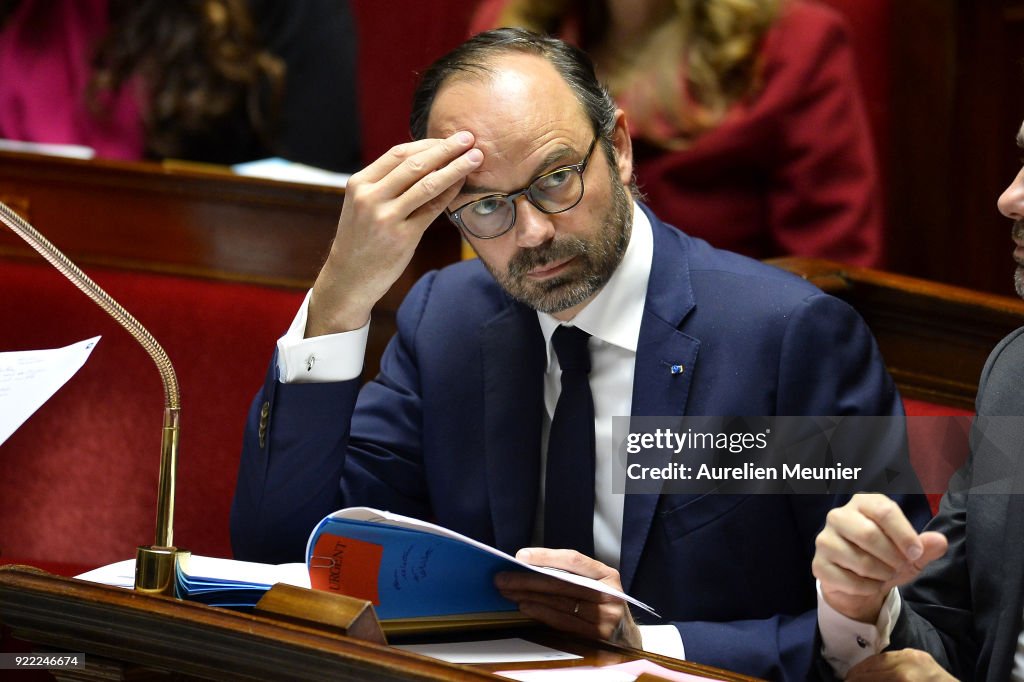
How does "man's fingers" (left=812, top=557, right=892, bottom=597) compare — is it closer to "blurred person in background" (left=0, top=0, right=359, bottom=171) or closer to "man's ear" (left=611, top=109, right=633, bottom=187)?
"man's ear" (left=611, top=109, right=633, bottom=187)

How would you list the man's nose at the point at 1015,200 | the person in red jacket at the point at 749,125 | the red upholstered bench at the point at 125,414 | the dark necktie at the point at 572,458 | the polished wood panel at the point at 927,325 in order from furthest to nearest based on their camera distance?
the person in red jacket at the point at 749,125, the red upholstered bench at the point at 125,414, the polished wood panel at the point at 927,325, the dark necktie at the point at 572,458, the man's nose at the point at 1015,200

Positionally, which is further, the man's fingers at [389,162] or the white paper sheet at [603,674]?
the man's fingers at [389,162]

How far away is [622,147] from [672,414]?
395 millimetres

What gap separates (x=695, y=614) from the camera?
1729 millimetres

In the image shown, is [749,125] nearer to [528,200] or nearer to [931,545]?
[528,200]

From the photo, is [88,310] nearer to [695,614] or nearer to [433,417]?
[433,417]

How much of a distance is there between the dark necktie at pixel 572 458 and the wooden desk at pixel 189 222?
2.00 ft

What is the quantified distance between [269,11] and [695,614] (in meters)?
2.05

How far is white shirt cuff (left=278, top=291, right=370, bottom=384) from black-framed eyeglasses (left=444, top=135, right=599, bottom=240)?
201 millimetres

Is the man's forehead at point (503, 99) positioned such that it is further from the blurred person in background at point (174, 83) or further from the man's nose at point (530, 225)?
the blurred person in background at point (174, 83)

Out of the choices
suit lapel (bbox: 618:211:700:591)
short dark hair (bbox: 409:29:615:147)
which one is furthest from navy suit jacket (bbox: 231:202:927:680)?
short dark hair (bbox: 409:29:615:147)

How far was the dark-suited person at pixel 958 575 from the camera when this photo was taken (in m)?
1.26

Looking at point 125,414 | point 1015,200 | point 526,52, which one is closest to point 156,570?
point 526,52

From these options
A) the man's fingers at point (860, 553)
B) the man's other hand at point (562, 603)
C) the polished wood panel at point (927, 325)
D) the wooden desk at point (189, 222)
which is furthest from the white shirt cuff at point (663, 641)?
the wooden desk at point (189, 222)
